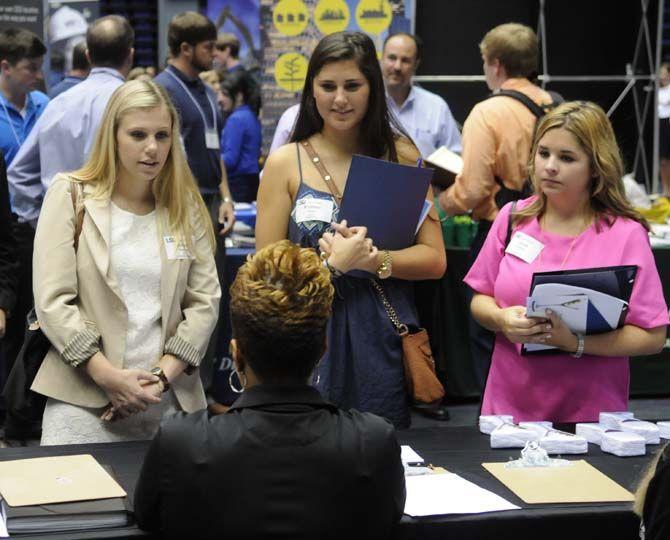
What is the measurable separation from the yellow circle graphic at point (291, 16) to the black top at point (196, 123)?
107cm

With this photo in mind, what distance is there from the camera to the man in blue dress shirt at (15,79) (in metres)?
5.40

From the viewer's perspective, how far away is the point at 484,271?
328cm

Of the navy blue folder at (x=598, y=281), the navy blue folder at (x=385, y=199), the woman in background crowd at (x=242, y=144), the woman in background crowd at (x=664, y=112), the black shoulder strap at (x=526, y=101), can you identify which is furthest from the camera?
the woman in background crowd at (x=664, y=112)

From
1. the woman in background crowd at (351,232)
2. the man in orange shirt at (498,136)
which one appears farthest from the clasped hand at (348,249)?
the man in orange shirt at (498,136)

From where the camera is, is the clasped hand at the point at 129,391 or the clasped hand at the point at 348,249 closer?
the clasped hand at the point at 129,391

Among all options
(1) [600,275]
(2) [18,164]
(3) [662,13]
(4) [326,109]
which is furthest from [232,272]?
(3) [662,13]

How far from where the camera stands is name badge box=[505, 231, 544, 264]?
3.14 meters

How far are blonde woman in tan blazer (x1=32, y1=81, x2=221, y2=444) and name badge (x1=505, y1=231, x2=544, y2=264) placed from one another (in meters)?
0.90

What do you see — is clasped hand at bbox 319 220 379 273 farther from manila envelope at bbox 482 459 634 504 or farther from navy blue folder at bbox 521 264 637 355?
manila envelope at bbox 482 459 634 504

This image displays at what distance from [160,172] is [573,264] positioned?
1198 mm

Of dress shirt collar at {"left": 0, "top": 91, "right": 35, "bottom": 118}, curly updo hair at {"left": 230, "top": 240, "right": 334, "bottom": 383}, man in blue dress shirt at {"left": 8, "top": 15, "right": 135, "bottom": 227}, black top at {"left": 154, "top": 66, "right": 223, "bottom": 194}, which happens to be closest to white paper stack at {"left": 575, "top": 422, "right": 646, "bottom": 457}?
curly updo hair at {"left": 230, "top": 240, "right": 334, "bottom": 383}

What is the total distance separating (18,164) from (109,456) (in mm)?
2759

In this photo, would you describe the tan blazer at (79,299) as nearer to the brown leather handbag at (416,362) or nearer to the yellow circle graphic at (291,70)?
the brown leather handbag at (416,362)

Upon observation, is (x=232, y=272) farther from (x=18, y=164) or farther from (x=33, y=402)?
(x=33, y=402)
